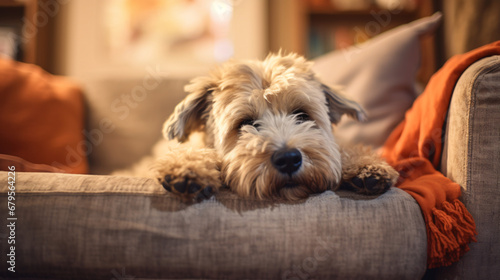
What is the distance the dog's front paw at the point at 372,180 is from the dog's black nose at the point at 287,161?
31 cm

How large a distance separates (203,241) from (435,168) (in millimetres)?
1282

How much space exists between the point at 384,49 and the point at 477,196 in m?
1.39

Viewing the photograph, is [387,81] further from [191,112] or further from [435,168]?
[191,112]

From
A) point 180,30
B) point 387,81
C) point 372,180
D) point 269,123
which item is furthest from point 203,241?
point 180,30

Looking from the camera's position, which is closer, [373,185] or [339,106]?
[373,185]

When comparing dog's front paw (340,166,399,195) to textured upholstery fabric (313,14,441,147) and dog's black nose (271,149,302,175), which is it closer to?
dog's black nose (271,149,302,175)

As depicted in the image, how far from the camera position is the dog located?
49.9 inches

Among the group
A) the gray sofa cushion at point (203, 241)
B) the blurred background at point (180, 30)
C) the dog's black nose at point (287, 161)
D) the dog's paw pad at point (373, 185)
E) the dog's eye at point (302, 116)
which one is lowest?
the gray sofa cushion at point (203, 241)

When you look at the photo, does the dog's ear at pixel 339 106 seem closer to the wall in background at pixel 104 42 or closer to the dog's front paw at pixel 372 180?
the dog's front paw at pixel 372 180

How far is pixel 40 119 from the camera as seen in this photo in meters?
2.20

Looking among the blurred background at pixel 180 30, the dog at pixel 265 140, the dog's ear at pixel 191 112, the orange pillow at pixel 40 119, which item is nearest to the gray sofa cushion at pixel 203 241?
the dog at pixel 265 140

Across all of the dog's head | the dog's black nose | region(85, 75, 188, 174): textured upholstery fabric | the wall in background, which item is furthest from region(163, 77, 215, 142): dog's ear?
the wall in background

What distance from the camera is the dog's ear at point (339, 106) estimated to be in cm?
174

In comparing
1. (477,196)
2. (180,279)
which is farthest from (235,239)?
(477,196)
